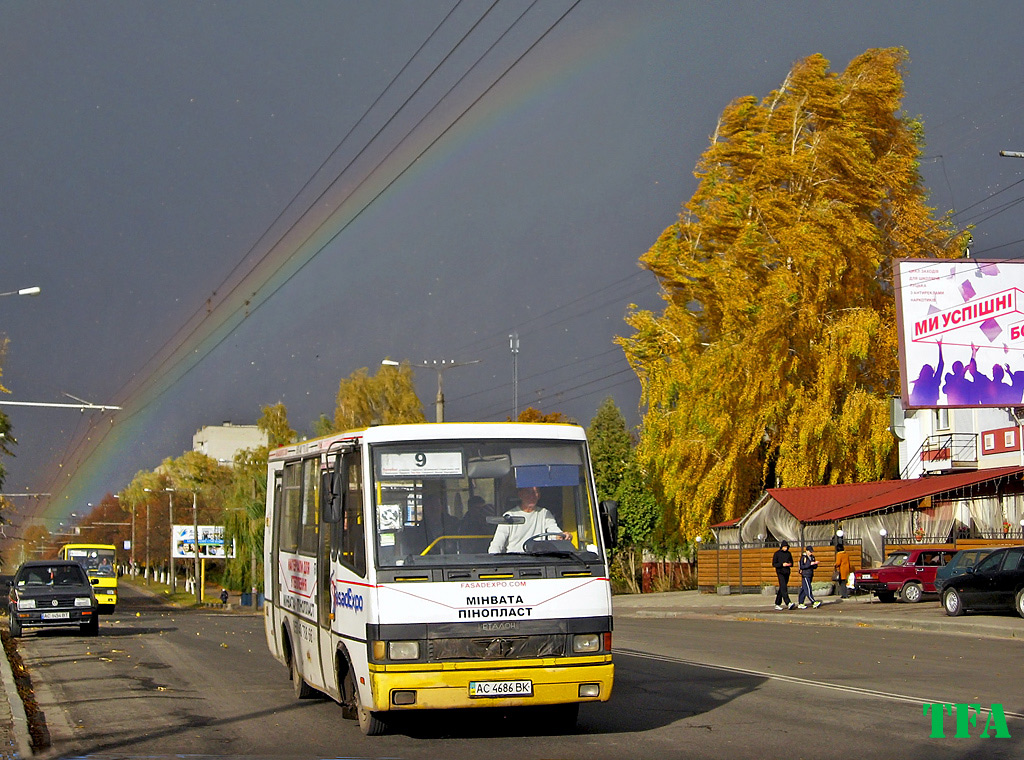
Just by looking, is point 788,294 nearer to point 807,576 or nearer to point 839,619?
point 807,576

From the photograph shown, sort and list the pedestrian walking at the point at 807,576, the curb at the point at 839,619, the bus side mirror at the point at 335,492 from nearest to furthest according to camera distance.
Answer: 1. the bus side mirror at the point at 335,492
2. the curb at the point at 839,619
3. the pedestrian walking at the point at 807,576

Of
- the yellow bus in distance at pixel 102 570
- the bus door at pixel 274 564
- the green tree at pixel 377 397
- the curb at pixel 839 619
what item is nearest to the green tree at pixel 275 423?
the green tree at pixel 377 397

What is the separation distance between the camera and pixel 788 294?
43469 millimetres

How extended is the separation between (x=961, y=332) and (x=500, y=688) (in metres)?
25.9

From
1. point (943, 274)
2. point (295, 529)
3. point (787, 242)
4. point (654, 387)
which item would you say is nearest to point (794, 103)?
point (787, 242)

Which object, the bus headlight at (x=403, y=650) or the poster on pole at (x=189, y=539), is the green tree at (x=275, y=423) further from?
the bus headlight at (x=403, y=650)

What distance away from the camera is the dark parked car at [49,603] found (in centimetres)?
2855

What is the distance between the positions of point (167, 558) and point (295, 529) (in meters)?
116

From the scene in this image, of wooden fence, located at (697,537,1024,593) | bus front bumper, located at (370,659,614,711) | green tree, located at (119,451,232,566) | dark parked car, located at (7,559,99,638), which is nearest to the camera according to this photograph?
bus front bumper, located at (370,659,614,711)

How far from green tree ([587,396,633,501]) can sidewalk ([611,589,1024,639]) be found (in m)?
20.1

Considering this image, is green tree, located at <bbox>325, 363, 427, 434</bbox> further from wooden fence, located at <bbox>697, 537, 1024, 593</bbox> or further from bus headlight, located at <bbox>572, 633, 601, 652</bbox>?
bus headlight, located at <bbox>572, 633, 601, 652</bbox>

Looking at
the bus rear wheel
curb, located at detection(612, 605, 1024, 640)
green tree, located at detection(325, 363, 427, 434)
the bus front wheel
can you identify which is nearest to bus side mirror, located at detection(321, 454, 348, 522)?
the bus front wheel

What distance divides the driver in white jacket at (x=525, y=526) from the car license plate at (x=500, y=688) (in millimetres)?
1080

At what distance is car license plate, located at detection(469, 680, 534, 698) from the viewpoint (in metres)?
10.1
